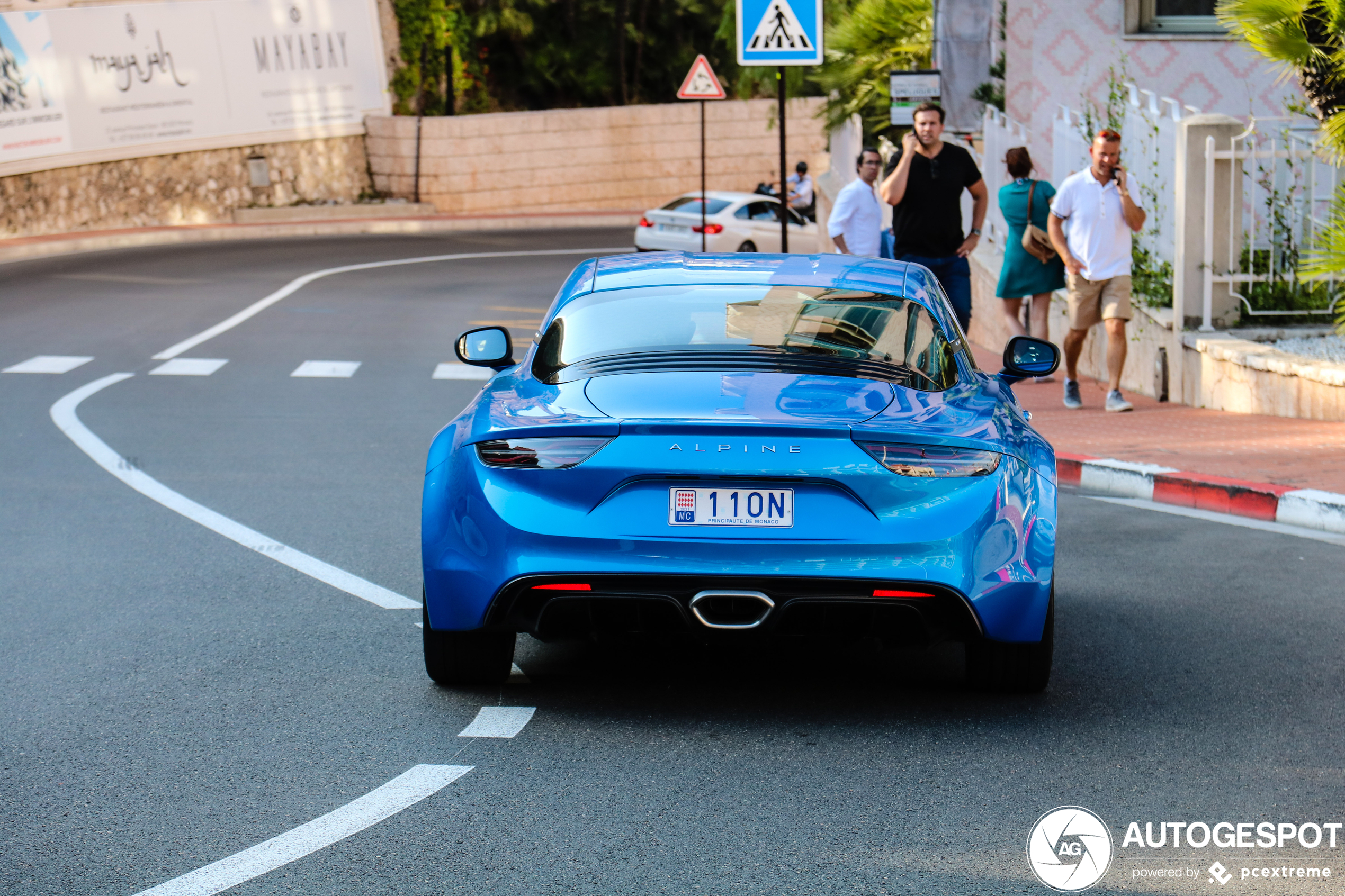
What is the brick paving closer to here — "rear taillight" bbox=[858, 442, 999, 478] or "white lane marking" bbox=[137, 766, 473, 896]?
"rear taillight" bbox=[858, 442, 999, 478]

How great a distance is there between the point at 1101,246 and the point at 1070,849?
814cm

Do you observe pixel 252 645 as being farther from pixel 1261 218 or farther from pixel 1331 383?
pixel 1261 218

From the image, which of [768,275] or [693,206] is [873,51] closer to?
[693,206]

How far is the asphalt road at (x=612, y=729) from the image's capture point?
12.9ft

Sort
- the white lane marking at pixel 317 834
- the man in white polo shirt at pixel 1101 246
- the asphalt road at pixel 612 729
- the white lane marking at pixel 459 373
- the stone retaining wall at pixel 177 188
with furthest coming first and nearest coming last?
the stone retaining wall at pixel 177 188 < the white lane marking at pixel 459 373 < the man in white polo shirt at pixel 1101 246 < the asphalt road at pixel 612 729 < the white lane marking at pixel 317 834

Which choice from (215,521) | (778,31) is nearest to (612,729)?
(215,521)

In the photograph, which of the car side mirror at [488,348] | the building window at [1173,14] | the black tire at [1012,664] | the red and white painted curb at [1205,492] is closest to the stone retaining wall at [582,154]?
the building window at [1173,14]

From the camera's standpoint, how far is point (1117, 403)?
11734 mm

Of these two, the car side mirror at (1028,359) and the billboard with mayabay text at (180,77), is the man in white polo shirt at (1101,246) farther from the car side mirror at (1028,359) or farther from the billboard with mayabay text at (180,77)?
the billboard with mayabay text at (180,77)

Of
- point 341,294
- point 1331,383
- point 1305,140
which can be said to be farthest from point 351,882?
point 341,294

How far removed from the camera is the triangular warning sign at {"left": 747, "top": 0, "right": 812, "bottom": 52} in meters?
13.6

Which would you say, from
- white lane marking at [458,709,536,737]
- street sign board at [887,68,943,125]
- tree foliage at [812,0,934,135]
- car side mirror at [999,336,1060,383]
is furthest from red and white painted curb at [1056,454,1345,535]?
tree foliage at [812,0,934,135]

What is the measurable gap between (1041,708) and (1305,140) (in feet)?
25.8

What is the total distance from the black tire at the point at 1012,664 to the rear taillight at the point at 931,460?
0.60 metres
